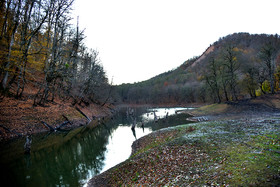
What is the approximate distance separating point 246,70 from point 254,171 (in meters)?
42.2

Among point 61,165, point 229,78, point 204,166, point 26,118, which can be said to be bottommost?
point 61,165

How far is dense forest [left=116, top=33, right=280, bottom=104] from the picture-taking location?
3950 centimetres

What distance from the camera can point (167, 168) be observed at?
905cm

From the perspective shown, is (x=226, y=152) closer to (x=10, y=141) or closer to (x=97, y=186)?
(x=97, y=186)

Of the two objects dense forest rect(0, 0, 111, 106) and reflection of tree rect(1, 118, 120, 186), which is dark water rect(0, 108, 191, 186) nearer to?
reflection of tree rect(1, 118, 120, 186)

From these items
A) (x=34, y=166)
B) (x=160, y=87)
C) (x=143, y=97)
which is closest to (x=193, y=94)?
(x=160, y=87)

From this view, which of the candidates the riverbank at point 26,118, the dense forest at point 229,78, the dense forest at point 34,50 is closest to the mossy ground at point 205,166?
the dense forest at point 34,50

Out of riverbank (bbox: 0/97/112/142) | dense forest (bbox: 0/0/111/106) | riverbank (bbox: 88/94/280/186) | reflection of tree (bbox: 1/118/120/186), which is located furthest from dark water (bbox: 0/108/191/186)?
dense forest (bbox: 0/0/111/106)

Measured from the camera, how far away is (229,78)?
40344mm

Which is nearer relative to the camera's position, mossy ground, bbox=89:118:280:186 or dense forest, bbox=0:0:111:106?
mossy ground, bbox=89:118:280:186

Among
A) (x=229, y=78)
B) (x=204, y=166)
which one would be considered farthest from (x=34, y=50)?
(x=229, y=78)

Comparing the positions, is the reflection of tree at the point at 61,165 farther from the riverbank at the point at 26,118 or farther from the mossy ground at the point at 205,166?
the riverbank at the point at 26,118

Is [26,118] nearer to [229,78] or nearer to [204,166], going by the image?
[204,166]

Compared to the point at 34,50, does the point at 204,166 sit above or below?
below
